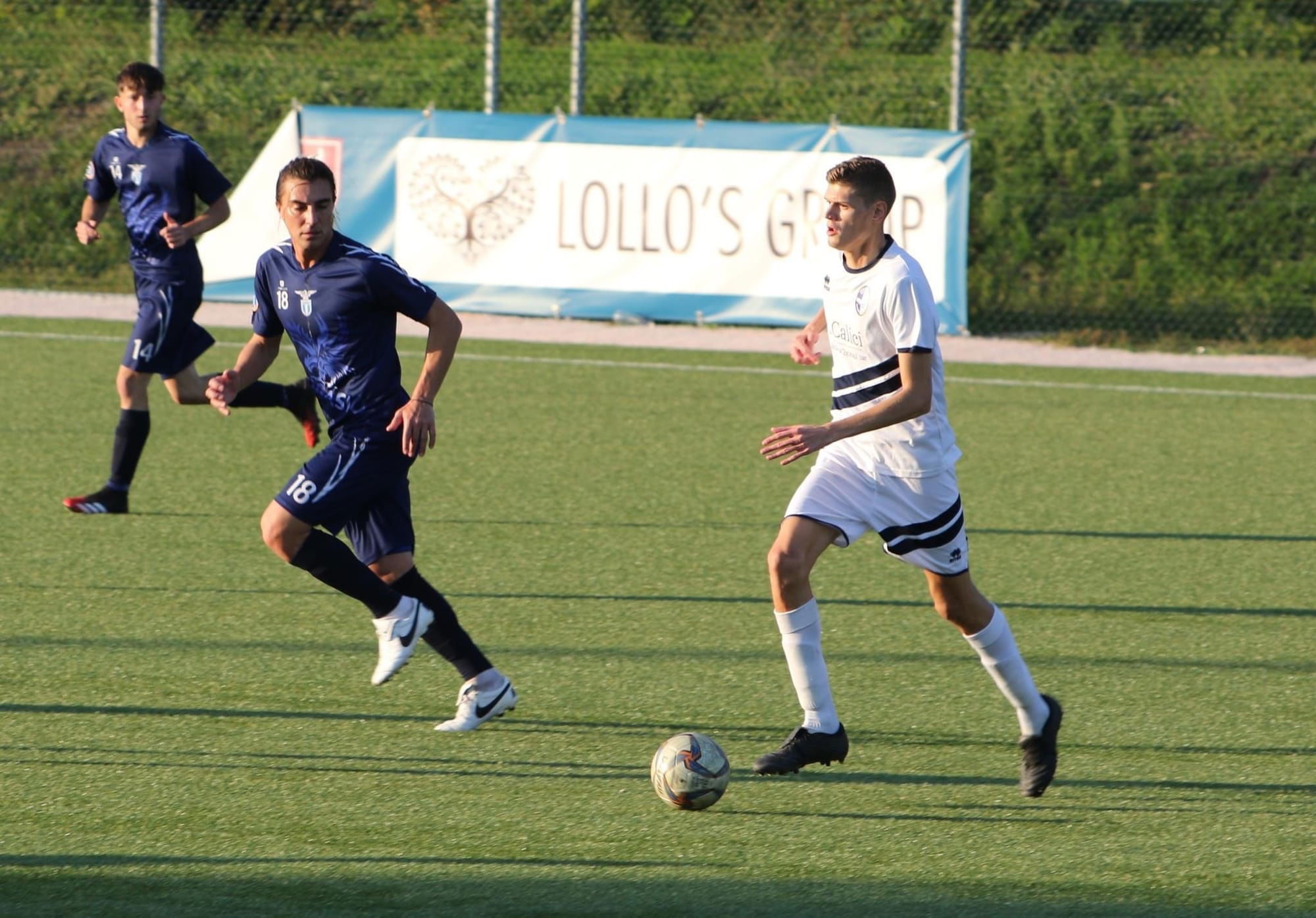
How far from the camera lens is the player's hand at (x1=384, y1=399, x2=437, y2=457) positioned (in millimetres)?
4824

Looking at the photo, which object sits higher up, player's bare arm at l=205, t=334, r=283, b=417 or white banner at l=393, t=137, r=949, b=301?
white banner at l=393, t=137, r=949, b=301

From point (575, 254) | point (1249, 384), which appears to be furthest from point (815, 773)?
point (575, 254)

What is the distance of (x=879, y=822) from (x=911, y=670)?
1.48 metres

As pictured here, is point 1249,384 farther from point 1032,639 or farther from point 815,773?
point 815,773

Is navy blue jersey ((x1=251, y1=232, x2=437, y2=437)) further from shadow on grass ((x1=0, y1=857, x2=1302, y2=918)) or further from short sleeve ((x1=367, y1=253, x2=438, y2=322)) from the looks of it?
shadow on grass ((x1=0, y1=857, x2=1302, y2=918))

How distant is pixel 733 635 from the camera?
6.24m

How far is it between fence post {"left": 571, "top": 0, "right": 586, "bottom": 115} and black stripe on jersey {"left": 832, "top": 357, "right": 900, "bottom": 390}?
10.6 meters

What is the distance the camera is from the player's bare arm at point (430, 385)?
4.83m

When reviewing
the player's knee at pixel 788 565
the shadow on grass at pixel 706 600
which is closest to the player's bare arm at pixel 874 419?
the player's knee at pixel 788 565

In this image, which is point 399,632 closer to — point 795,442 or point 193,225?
point 795,442

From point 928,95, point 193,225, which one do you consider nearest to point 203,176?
point 193,225

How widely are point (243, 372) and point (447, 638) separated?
37.6 inches

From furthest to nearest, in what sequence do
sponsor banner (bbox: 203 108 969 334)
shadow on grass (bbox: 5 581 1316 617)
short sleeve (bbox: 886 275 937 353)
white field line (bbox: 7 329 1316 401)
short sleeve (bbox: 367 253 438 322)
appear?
sponsor banner (bbox: 203 108 969 334) → white field line (bbox: 7 329 1316 401) → shadow on grass (bbox: 5 581 1316 617) → short sleeve (bbox: 367 253 438 322) → short sleeve (bbox: 886 275 937 353)

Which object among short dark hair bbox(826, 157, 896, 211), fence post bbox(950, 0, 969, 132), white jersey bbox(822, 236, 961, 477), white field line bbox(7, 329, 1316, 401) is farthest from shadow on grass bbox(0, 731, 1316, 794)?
fence post bbox(950, 0, 969, 132)
